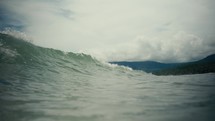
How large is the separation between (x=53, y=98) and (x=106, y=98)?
7.50 ft

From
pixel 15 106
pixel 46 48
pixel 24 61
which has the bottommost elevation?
pixel 15 106

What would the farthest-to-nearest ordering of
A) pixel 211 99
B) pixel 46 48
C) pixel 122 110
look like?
pixel 46 48
pixel 211 99
pixel 122 110

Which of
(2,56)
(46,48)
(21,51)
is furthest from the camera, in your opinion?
(46,48)

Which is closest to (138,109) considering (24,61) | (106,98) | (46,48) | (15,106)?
(106,98)

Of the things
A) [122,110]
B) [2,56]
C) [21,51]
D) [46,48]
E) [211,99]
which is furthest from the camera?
[46,48]

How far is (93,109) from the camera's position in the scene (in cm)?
755

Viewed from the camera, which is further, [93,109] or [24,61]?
[24,61]

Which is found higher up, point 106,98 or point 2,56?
point 2,56

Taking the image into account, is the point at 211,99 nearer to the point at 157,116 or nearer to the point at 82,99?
the point at 157,116

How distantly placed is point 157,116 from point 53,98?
4618mm

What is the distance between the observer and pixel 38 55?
82.1 feet

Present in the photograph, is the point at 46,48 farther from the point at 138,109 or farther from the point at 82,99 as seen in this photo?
the point at 138,109

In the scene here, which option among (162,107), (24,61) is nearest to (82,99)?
(162,107)

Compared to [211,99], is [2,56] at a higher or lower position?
higher
